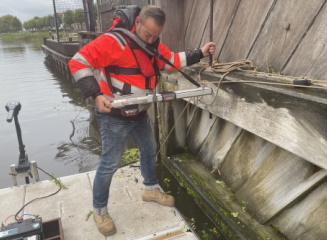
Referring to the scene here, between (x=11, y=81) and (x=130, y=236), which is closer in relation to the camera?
A: (x=130, y=236)

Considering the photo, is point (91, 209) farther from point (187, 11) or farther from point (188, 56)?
point (187, 11)

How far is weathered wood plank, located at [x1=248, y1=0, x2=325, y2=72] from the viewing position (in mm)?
2737

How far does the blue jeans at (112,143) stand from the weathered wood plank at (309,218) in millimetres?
1874

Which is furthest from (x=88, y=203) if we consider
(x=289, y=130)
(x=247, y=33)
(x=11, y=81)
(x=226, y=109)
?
(x=11, y=81)

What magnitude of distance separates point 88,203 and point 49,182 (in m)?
0.99

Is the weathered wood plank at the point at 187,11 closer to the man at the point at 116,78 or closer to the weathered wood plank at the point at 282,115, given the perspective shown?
the man at the point at 116,78

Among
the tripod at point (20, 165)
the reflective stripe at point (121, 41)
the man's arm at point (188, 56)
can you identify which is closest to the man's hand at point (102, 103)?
the reflective stripe at point (121, 41)

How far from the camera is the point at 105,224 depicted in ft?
11.1

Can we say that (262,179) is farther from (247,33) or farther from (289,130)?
(247,33)

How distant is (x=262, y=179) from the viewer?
3428 millimetres

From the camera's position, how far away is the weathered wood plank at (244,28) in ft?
10.8

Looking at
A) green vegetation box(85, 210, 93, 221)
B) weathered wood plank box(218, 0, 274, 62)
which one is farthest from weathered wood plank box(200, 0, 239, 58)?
green vegetation box(85, 210, 93, 221)

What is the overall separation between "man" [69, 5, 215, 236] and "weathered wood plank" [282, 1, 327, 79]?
3.68 feet

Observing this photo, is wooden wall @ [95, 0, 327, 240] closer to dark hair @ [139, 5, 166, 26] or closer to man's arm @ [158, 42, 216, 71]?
man's arm @ [158, 42, 216, 71]
